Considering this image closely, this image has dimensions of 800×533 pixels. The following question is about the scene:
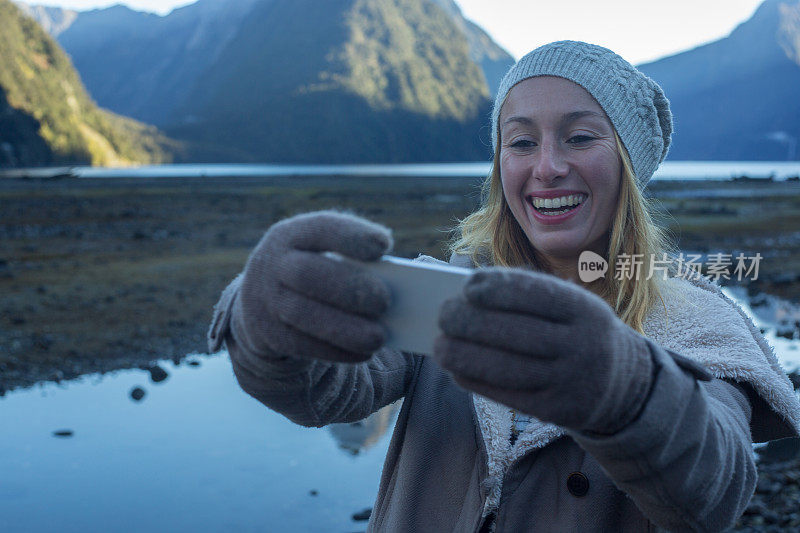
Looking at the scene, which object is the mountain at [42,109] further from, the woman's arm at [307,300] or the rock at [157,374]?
the woman's arm at [307,300]

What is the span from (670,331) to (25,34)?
411 ft

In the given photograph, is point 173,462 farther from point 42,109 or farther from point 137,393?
point 42,109

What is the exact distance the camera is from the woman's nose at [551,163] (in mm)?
2125

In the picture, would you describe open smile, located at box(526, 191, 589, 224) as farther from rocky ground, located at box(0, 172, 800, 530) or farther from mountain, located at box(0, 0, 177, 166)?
mountain, located at box(0, 0, 177, 166)

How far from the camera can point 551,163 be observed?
2.13 metres

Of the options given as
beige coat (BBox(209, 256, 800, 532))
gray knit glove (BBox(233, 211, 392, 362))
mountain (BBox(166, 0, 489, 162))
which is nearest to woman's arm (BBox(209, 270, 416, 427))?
beige coat (BBox(209, 256, 800, 532))

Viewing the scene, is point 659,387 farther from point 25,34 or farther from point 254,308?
point 25,34

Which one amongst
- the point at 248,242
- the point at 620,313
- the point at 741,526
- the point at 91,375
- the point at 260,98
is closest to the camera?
the point at 620,313

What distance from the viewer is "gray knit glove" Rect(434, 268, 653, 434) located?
119cm

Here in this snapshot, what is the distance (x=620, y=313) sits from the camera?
2.23 meters

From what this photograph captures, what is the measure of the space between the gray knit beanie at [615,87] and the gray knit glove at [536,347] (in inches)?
44.6

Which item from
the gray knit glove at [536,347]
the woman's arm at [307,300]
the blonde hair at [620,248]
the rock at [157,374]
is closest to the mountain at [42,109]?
the rock at [157,374]

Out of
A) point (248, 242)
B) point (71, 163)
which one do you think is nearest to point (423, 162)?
point (71, 163)

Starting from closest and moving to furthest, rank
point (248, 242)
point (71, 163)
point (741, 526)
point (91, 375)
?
point (741, 526)
point (91, 375)
point (248, 242)
point (71, 163)
